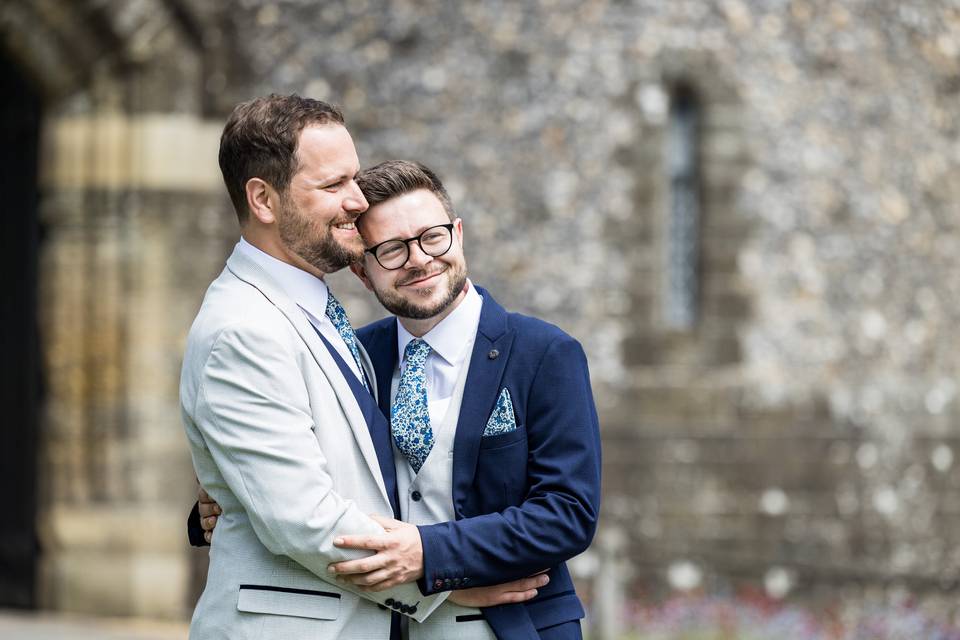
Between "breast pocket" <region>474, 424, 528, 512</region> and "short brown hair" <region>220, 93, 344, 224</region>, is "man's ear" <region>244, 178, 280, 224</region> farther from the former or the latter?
"breast pocket" <region>474, 424, 528, 512</region>

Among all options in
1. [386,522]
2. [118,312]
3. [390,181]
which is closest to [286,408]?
[386,522]

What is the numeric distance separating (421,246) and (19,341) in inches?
206

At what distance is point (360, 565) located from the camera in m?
2.39

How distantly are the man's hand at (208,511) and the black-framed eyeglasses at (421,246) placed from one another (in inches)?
21.6

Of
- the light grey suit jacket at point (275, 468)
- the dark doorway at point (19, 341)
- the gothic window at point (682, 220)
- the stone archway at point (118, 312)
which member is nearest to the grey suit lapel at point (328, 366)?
the light grey suit jacket at point (275, 468)

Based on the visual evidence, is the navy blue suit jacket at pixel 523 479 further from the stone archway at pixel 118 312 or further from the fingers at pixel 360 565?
the stone archway at pixel 118 312

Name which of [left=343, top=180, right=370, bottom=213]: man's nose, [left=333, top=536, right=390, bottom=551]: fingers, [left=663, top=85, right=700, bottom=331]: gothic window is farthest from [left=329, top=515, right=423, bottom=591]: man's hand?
[left=663, top=85, right=700, bottom=331]: gothic window

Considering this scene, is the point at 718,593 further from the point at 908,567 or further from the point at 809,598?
the point at 908,567

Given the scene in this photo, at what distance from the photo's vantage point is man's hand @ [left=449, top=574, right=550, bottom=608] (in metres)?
2.56

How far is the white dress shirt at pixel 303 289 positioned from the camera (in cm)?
259

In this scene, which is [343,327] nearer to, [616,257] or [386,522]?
[386,522]

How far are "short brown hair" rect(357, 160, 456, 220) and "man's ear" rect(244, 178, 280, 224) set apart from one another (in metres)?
0.16

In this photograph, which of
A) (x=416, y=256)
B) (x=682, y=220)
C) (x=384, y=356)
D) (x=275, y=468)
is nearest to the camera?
(x=275, y=468)

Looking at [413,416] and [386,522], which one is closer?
[386,522]
